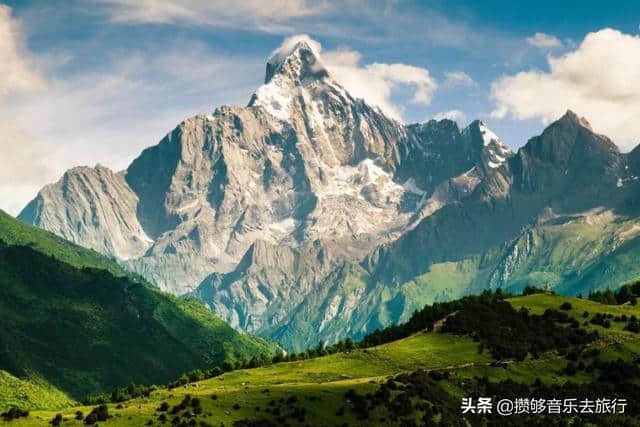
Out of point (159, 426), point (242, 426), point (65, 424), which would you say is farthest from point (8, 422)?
point (242, 426)

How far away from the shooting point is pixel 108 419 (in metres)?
198

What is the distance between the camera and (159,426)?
196250mm

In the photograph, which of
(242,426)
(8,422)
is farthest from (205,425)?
(8,422)

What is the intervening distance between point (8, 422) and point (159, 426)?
34.0 m

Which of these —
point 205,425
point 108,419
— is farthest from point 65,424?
point 205,425

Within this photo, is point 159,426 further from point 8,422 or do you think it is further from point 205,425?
point 8,422

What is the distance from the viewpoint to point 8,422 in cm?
19512

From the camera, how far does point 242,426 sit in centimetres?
19975

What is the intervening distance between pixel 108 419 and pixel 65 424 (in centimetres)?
951

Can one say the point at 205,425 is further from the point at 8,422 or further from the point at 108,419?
the point at 8,422

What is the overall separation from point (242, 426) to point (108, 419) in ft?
101

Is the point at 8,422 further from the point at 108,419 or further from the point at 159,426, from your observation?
the point at 159,426

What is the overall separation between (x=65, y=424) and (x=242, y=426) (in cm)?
4007

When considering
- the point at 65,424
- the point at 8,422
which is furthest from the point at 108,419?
the point at 8,422
